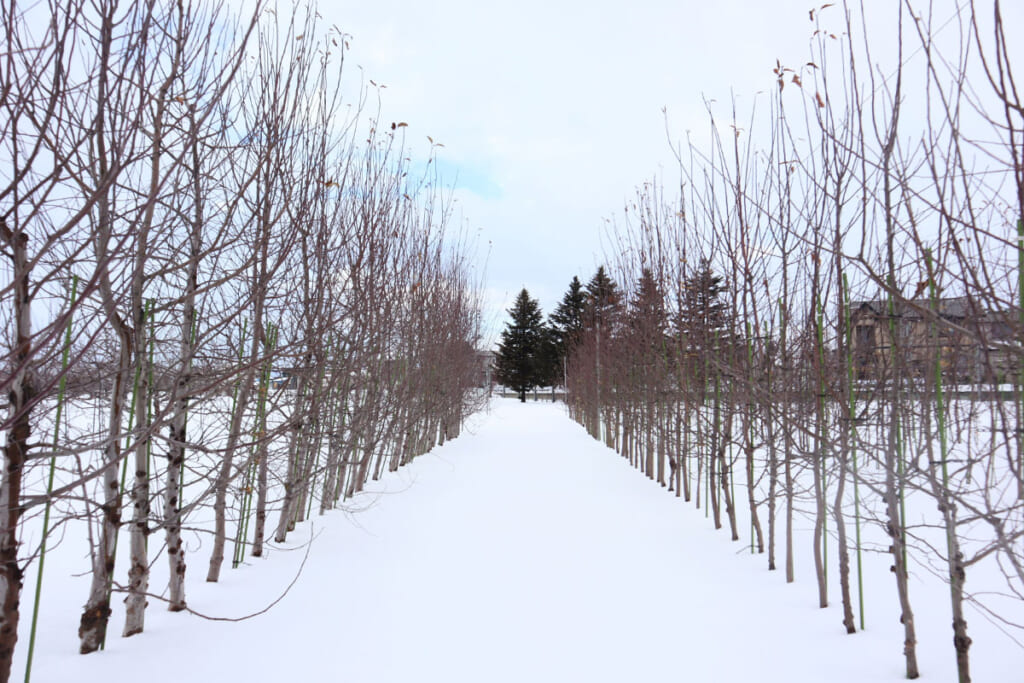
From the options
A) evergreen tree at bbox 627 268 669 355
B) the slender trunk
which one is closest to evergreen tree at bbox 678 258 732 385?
evergreen tree at bbox 627 268 669 355

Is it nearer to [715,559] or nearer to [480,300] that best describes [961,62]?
[715,559]

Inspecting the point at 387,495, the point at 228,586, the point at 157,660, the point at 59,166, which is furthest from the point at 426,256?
the point at 59,166

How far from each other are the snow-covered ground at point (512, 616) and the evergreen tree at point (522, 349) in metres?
36.8

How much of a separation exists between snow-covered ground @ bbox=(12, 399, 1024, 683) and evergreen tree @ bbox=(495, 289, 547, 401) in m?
36.8

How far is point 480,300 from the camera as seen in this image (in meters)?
17.0

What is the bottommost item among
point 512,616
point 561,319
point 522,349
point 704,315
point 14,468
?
point 512,616

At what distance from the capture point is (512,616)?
3.90 m

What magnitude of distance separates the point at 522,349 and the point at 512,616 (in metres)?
39.7

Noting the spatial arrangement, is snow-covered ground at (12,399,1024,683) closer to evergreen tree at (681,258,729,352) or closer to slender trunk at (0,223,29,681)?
slender trunk at (0,223,29,681)

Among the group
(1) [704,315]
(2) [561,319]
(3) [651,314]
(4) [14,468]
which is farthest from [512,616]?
(2) [561,319]

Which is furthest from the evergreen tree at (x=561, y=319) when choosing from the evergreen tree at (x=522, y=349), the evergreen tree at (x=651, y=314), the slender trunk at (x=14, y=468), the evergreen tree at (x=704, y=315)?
the slender trunk at (x=14, y=468)

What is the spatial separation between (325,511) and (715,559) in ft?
14.5

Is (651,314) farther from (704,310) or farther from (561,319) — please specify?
(561,319)

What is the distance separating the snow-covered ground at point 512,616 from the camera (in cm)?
313
